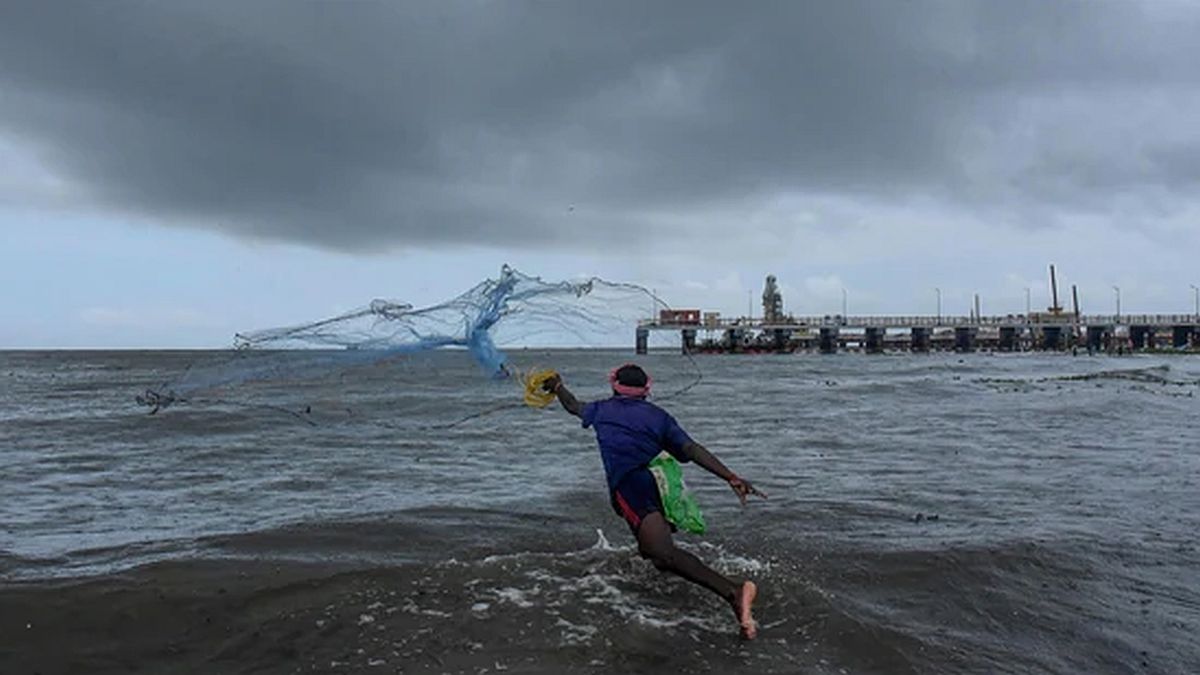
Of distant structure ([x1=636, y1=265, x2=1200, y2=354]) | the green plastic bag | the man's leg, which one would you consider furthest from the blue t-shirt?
distant structure ([x1=636, y1=265, x2=1200, y2=354])

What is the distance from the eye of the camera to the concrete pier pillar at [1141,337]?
13612 centimetres

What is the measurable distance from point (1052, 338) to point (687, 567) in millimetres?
148683

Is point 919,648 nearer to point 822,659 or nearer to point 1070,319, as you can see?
point 822,659

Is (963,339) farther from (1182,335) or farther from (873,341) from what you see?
(1182,335)

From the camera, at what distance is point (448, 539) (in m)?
9.68

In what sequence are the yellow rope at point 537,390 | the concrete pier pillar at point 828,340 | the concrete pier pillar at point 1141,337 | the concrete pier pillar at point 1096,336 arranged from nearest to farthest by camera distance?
the yellow rope at point 537,390, the concrete pier pillar at point 1096,336, the concrete pier pillar at point 1141,337, the concrete pier pillar at point 828,340

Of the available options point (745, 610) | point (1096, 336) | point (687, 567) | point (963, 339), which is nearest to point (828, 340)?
point (963, 339)

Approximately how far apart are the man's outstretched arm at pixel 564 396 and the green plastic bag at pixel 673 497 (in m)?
0.90

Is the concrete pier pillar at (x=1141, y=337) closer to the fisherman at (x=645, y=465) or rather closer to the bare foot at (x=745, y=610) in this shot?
the fisherman at (x=645, y=465)

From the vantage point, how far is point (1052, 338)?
447ft

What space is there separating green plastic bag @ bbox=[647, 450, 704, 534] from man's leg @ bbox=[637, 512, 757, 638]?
0.14 m

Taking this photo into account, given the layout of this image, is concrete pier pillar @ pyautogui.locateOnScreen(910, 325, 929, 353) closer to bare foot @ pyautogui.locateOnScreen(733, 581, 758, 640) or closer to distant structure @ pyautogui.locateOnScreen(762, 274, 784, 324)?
distant structure @ pyautogui.locateOnScreen(762, 274, 784, 324)

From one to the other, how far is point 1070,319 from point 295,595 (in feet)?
495

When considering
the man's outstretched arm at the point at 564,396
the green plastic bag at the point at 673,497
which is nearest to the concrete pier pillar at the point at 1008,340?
the man's outstretched arm at the point at 564,396
